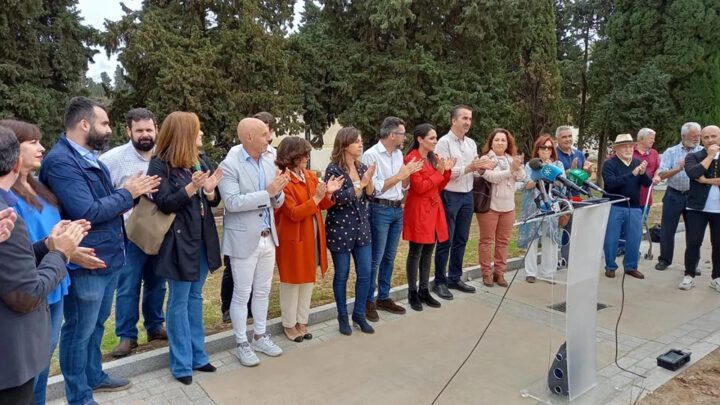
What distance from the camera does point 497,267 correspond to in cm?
614

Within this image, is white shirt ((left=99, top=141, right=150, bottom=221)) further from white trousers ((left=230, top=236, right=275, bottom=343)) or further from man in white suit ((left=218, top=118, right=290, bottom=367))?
white trousers ((left=230, top=236, right=275, bottom=343))

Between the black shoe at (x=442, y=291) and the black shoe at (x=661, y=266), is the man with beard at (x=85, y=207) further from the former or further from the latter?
the black shoe at (x=661, y=266)

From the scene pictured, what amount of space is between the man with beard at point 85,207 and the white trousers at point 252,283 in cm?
94

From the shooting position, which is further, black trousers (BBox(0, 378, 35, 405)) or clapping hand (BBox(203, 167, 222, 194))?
Result: clapping hand (BBox(203, 167, 222, 194))

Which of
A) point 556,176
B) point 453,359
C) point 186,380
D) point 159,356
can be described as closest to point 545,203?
point 556,176

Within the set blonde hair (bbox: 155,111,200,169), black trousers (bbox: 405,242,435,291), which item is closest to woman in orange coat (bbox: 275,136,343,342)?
blonde hair (bbox: 155,111,200,169)

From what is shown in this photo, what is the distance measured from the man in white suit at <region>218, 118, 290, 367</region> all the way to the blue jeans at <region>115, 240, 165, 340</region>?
0.75 metres

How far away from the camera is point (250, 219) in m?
3.81

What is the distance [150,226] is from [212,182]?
52 cm

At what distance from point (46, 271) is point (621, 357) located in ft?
13.9

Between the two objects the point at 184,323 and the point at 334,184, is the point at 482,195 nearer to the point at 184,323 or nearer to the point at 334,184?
the point at 334,184

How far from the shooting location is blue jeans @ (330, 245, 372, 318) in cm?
443

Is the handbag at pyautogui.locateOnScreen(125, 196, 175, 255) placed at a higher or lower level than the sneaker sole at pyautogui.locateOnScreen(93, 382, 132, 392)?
higher

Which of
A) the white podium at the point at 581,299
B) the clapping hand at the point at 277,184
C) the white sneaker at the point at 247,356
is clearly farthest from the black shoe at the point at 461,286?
the clapping hand at the point at 277,184
